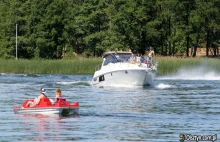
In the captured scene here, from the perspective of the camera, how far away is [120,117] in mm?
36062

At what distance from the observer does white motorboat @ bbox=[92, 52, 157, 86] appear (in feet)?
189

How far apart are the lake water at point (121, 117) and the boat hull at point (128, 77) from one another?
3.80 feet

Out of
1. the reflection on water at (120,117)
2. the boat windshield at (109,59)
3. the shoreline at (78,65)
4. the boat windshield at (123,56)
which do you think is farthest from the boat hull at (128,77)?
the shoreline at (78,65)

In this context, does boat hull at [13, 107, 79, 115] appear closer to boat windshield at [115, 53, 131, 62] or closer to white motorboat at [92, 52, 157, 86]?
white motorboat at [92, 52, 157, 86]

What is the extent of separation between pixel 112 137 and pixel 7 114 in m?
9.67

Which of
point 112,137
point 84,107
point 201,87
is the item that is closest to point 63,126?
point 112,137

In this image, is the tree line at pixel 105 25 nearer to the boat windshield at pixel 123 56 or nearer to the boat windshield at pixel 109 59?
the boat windshield at pixel 123 56

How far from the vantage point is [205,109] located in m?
40.1

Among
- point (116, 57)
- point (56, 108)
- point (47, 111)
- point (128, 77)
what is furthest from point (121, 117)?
point (116, 57)

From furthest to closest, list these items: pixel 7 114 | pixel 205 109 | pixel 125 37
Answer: pixel 125 37, pixel 205 109, pixel 7 114

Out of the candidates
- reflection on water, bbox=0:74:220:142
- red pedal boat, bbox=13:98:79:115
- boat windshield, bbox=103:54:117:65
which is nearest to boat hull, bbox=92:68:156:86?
boat windshield, bbox=103:54:117:65

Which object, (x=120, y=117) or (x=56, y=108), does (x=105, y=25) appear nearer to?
(x=120, y=117)

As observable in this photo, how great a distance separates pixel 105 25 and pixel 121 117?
83423 mm

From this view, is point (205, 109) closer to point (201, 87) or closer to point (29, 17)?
point (201, 87)
